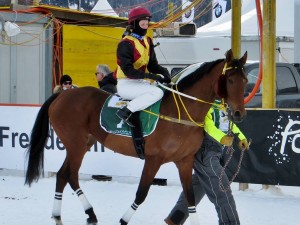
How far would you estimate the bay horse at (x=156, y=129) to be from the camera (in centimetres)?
716

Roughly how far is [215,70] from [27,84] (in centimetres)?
887

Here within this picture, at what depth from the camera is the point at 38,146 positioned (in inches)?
344

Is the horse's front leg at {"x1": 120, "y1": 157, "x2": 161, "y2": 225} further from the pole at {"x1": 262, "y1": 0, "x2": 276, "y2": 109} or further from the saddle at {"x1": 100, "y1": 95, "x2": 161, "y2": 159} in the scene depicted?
the pole at {"x1": 262, "y1": 0, "x2": 276, "y2": 109}

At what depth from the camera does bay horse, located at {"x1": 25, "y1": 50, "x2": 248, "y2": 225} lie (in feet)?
23.5

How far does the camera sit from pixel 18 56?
15484 millimetres

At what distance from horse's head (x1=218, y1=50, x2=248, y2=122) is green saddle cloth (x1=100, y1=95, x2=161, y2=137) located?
2.87ft

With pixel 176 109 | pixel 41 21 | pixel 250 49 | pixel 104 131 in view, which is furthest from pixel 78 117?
pixel 250 49

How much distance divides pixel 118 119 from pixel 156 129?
21.4 inches

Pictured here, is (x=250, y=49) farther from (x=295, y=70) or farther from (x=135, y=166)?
(x=135, y=166)

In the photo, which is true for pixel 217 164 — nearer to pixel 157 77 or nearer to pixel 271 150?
pixel 157 77

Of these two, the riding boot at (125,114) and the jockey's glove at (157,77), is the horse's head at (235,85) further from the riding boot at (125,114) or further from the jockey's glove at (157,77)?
the riding boot at (125,114)

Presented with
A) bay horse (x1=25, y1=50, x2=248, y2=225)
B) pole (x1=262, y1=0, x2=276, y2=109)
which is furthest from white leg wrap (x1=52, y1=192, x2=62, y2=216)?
pole (x1=262, y1=0, x2=276, y2=109)

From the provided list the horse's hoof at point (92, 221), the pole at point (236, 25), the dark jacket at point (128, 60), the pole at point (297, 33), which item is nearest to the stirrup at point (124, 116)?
the dark jacket at point (128, 60)

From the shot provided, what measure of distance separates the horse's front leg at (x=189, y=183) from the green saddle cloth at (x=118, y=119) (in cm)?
47
